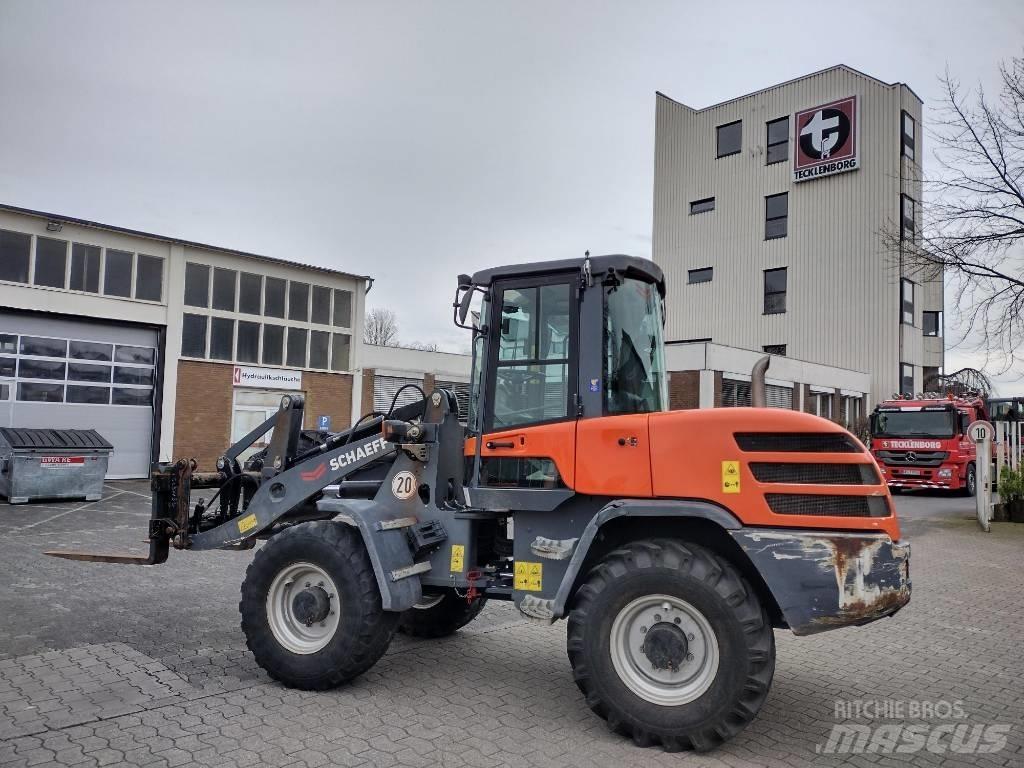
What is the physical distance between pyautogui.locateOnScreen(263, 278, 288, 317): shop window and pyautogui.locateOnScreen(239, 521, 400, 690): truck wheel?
22.1 m

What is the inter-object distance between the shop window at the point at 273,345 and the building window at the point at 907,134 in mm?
25731

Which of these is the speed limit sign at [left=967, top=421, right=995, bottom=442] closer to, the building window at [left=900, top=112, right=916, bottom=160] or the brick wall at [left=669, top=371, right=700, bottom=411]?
the brick wall at [left=669, top=371, right=700, bottom=411]

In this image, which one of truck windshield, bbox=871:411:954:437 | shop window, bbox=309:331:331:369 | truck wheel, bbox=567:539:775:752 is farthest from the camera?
shop window, bbox=309:331:331:369

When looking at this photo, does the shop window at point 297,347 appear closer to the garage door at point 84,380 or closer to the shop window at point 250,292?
the shop window at point 250,292

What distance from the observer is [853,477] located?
14.1 feet

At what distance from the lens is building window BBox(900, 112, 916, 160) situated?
32312 millimetres

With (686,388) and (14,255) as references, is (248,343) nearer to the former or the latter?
(14,255)

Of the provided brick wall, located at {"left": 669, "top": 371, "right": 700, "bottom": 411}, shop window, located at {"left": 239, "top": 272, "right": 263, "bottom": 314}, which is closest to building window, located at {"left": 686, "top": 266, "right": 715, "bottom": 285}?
brick wall, located at {"left": 669, "top": 371, "right": 700, "bottom": 411}

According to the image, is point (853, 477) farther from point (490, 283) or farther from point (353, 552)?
point (353, 552)

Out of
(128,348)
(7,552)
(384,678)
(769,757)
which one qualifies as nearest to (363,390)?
(128,348)

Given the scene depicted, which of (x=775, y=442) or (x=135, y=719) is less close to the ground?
(x=775, y=442)

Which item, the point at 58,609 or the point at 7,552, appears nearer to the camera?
the point at 58,609

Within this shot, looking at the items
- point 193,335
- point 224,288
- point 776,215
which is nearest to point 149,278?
point 193,335

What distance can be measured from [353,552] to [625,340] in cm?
225
